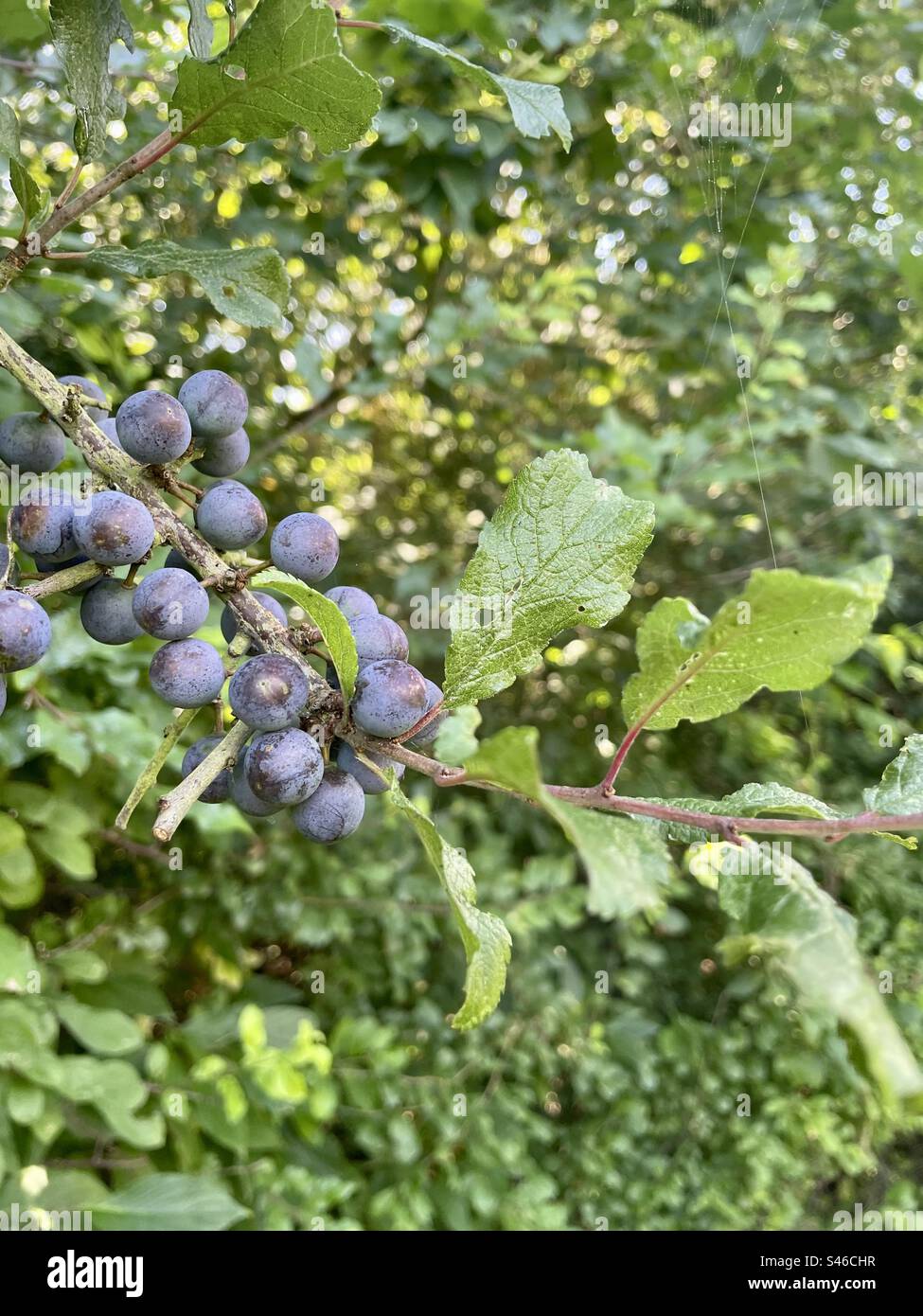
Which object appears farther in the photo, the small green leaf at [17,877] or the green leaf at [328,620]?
the small green leaf at [17,877]

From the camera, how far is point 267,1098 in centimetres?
141

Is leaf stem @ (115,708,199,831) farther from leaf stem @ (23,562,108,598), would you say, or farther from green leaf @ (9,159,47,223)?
green leaf @ (9,159,47,223)

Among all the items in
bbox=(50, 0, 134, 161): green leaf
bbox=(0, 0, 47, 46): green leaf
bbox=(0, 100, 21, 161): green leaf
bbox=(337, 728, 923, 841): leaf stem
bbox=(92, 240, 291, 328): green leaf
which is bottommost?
bbox=(337, 728, 923, 841): leaf stem

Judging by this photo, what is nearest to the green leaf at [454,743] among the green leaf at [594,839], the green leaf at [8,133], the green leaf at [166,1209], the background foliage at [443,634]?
the green leaf at [594,839]

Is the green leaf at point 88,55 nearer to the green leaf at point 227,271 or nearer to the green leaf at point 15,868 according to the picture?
the green leaf at point 227,271

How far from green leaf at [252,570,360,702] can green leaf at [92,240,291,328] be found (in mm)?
252

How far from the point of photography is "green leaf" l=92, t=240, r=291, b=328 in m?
0.62

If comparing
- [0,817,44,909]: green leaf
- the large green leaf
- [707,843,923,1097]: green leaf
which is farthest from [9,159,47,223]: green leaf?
[0,817,44,909]: green leaf

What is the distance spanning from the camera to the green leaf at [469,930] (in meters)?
0.44

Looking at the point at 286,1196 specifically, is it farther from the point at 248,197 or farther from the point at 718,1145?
the point at 248,197

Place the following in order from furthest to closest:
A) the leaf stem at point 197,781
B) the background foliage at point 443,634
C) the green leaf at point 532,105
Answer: the background foliage at point 443,634 < the green leaf at point 532,105 < the leaf stem at point 197,781

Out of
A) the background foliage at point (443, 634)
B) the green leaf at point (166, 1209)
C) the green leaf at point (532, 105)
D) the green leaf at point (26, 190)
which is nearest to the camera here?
the green leaf at point (26, 190)

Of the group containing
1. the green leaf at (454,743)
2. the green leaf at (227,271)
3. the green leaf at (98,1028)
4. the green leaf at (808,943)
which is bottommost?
the green leaf at (98,1028)

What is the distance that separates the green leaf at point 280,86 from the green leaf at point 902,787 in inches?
19.9
